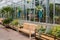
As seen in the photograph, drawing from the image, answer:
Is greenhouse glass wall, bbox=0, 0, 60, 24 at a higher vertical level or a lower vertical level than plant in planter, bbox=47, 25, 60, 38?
higher

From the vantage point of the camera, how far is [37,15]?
44.5ft

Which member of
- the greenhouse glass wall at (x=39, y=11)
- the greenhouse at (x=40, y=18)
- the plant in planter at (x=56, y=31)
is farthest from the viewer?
the greenhouse glass wall at (x=39, y=11)

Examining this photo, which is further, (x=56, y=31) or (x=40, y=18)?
(x=40, y=18)

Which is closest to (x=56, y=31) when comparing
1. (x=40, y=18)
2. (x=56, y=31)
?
(x=56, y=31)

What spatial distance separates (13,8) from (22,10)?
3.98 m

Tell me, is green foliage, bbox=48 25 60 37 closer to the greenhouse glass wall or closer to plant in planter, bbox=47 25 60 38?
plant in planter, bbox=47 25 60 38

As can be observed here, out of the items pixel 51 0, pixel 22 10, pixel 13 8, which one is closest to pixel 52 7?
pixel 51 0

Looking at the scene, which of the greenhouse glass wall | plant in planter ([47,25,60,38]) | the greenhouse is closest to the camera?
plant in planter ([47,25,60,38])

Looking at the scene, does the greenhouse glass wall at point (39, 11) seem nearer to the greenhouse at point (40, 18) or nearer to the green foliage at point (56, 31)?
the greenhouse at point (40, 18)

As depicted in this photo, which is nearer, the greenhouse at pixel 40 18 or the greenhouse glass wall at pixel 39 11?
the greenhouse at pixel 40 18

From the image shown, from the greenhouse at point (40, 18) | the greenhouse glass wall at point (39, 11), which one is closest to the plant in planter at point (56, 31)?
the greenhouse at point (40, 18)

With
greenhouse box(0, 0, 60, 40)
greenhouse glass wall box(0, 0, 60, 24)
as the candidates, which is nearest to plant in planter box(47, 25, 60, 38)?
greenhouse box(0, 0, 60, 40)

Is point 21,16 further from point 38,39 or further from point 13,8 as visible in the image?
point 38,39

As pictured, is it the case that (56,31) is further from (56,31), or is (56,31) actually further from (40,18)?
(40,18)
